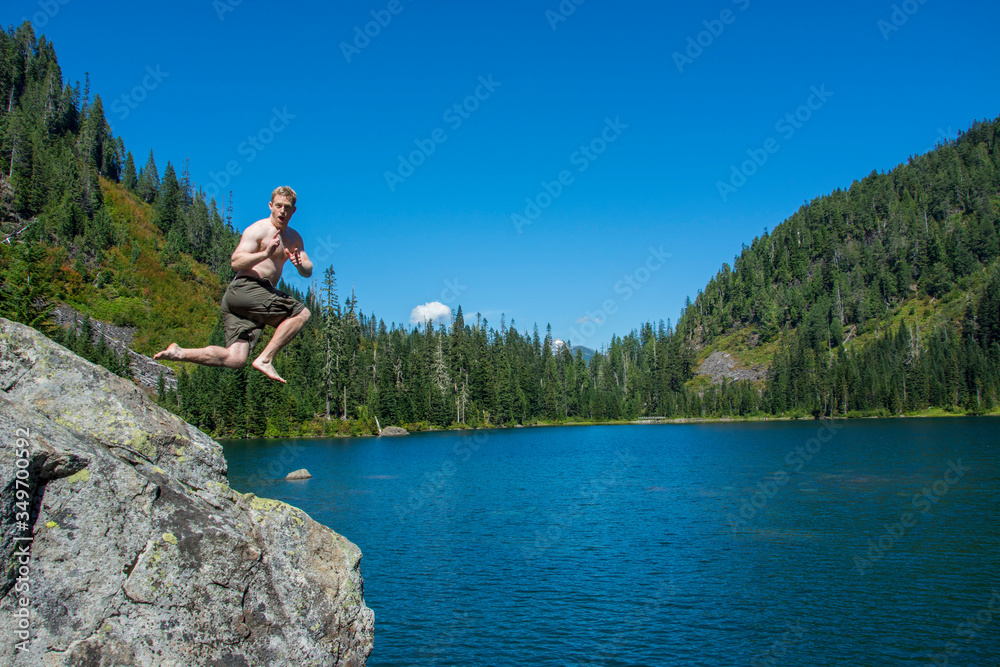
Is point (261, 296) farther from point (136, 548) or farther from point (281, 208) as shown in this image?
point (136, 548)

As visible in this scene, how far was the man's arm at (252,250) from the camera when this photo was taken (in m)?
6.63

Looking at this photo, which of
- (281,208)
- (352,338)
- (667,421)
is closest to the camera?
(281,208)

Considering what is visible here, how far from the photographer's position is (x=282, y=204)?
666cm

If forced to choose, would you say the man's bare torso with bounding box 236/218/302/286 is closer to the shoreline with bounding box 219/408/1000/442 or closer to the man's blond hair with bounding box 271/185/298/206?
the man's blond hair with bounding box 271/185/298/206

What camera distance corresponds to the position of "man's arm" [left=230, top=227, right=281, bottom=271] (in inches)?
261

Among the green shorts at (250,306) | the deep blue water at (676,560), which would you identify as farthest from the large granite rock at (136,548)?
the deep blue water at (676,560)

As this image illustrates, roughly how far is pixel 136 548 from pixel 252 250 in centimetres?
345

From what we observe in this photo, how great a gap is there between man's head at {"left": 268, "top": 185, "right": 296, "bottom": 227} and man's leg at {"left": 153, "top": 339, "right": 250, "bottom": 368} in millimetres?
1465

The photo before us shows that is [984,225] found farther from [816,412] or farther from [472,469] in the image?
[472,469]

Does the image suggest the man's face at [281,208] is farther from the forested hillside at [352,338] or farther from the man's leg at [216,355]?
the forested hillside at [352,338]

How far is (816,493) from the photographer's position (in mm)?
43469

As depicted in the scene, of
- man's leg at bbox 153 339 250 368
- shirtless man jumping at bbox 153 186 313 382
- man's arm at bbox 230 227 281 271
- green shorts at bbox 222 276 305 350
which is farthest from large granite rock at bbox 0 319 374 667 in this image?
man's arm at bbox 230 227 281 271

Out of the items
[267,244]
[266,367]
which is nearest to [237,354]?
[266,367]

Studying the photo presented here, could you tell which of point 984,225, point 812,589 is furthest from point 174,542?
point 984,225
